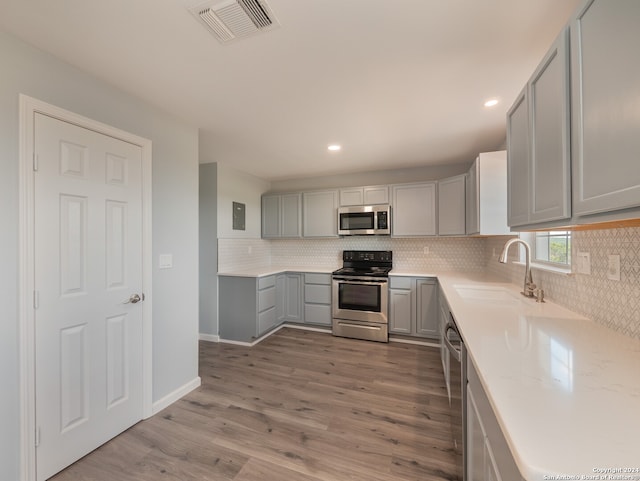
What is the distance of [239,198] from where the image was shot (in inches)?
159

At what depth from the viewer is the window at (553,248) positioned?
1.92m

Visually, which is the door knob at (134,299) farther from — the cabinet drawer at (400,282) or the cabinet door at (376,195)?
the cabinet door at (376,195)

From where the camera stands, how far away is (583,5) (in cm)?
91

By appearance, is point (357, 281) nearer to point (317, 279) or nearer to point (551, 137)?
point (317, 279)

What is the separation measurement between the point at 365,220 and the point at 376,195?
40 cm

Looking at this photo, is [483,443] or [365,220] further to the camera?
[365,220]

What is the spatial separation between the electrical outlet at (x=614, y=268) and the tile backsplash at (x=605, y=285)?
2 centimetres

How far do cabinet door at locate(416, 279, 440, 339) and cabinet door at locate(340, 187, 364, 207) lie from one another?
1415 millimetres

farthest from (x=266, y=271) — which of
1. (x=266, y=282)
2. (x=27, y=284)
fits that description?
(x=27, y=284)

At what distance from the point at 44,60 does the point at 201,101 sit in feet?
2.75

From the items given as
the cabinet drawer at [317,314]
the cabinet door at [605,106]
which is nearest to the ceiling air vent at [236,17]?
the cabinet door at [605,106]

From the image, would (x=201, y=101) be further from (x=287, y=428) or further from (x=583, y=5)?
(x=287, y=428)

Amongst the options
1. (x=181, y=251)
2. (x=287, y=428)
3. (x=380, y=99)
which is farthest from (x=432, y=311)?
(x=181, y=251)

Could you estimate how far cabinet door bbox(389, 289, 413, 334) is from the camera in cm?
350
